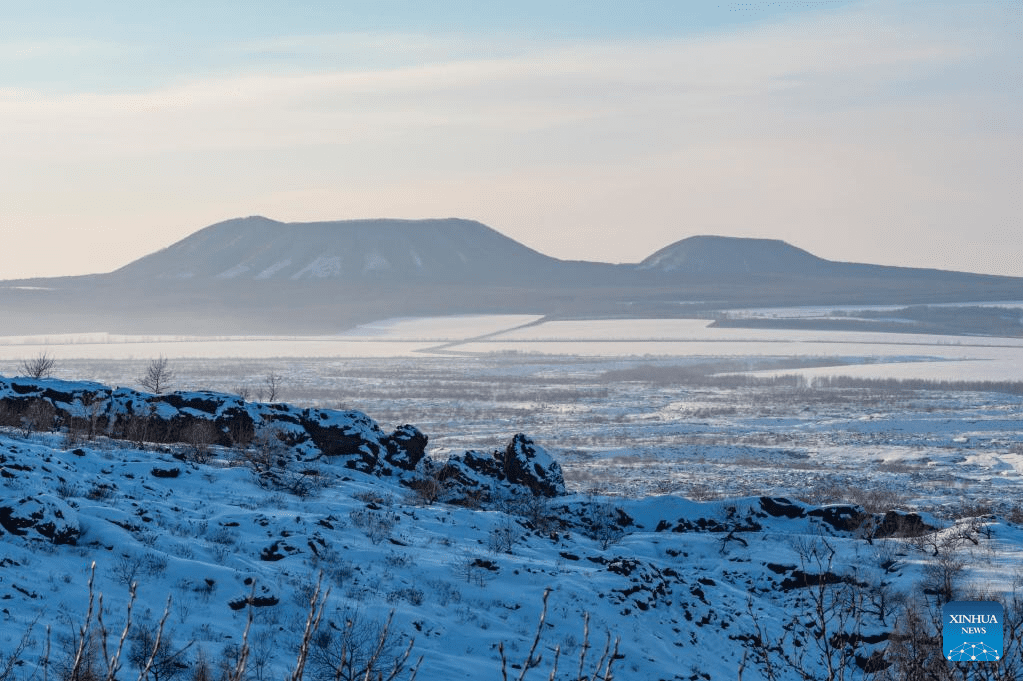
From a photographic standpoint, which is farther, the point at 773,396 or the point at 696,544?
the point at 773,396

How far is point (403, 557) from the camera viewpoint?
14133 mm

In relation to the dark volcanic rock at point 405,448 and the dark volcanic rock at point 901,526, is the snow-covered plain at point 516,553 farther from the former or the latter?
the dark volcanic rock at point 405,448

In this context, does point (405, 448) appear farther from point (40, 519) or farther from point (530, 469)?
point (40, 519)

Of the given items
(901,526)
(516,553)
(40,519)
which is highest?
(40,519)

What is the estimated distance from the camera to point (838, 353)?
402 ft

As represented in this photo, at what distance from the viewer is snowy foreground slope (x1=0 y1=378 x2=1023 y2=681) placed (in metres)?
10.7

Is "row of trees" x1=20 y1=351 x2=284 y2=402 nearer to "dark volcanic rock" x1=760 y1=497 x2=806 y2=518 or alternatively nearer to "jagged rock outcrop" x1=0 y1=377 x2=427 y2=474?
"jagged rock outcrop" x1=0 y1=377 x2=427 y2=474

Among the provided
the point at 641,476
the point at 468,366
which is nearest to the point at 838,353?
the point at 468,366

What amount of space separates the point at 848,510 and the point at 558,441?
A: 2988 centimetres

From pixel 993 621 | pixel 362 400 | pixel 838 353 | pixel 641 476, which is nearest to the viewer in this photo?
pixel 993 621

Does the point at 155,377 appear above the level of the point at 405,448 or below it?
above

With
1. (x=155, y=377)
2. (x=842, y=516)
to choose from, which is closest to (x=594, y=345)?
(x=155, y=377)

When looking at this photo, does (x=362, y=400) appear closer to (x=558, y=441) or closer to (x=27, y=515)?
(x=558, y=441)

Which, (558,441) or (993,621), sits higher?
(993,621)
